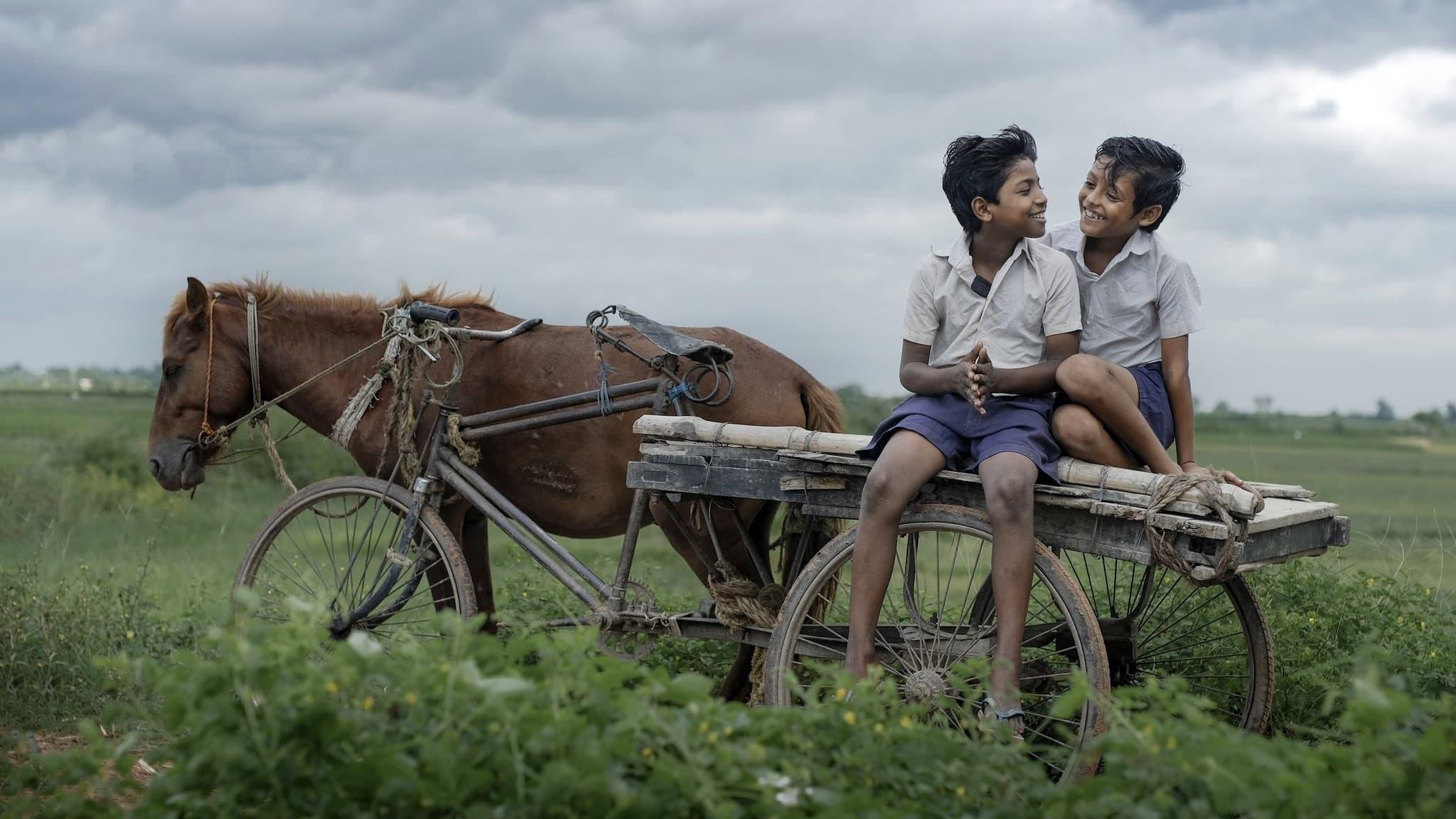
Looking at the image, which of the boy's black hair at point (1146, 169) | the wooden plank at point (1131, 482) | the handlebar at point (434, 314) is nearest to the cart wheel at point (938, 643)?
the wooden plank at point (1131, 482)

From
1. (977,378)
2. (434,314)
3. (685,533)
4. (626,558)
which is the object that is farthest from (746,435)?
(434,314)

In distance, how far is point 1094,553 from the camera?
3863 mm

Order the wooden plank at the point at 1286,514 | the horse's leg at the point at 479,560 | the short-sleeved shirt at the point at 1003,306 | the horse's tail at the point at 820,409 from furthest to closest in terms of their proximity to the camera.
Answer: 1. the horse's leg at the point at 479,560
2. the horse's tail at the point at 820,409
3. the short-sleeved shirt at the point at 1003,306
4. the wooden plank at the point at 1286,514

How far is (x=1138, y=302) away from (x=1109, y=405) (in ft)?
1.88

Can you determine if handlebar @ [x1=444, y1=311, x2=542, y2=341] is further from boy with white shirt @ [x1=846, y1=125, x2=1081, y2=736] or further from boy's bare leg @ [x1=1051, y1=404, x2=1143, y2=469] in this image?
boy's bare leg @ [x1=1051, y1=404, x2=1143, y2=469]

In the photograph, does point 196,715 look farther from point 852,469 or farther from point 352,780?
point 852,469

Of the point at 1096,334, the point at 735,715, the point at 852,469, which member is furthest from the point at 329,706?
the point at 1096,334

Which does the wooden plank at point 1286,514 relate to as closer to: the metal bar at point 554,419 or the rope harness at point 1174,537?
the rope harness at point 1174,537

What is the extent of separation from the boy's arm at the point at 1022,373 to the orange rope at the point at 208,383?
3332 millimetres

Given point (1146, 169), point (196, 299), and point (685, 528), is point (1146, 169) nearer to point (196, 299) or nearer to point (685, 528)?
point (685, 528)

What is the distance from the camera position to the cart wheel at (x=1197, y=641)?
4.53 m

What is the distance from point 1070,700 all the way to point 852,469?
1691 millimetres

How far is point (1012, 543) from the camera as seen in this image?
3.76m

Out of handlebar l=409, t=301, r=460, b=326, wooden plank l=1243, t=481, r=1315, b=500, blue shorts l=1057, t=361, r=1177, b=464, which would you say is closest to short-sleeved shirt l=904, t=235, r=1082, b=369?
blue shorts l=1057, t=361, r=1177, b=464
